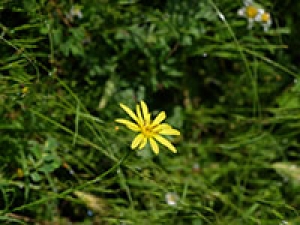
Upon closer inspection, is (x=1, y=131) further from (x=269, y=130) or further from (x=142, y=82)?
(x=269, y=130)

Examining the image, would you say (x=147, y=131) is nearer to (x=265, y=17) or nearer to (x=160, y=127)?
(x=160, y=127)

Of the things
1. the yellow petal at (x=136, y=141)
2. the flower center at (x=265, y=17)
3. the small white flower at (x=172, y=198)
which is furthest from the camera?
the flower center at (x=265, y=17)

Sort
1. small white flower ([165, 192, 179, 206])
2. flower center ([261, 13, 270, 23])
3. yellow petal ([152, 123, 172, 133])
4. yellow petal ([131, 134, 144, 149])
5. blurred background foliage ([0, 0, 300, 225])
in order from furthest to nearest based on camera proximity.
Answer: flower center ([261, 13, 270, 23])
small white flower ([165, 192, 179, 206])
blurred background foliage ([0, 0, 300, 225])
yellow petal ([152, 123, 172, 133])
yellow petal ([131, 134, 144, 149])

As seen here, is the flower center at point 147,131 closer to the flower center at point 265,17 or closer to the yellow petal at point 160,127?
the yellow petal at point 160,127

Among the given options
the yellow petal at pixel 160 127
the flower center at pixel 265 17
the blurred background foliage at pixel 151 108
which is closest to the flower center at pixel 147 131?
the yellow petal at pixel 160 127

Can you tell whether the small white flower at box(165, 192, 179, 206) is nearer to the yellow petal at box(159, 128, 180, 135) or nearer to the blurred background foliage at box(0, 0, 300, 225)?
the blurred background foliage at box(0, 0, 300, 225)

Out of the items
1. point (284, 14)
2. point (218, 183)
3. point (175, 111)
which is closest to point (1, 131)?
point (175, 111)

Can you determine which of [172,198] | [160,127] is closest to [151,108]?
[172,198]

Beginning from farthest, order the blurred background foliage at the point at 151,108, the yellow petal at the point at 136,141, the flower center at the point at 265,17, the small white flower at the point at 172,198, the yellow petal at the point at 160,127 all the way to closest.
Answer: the flower center at the point at 265,17 → the small white flower at the point at 172,198 → the blurred background foliage at the point at 151,108 → the yellow petal at the point at 160,127 → the yellow petal at the point at 136,141

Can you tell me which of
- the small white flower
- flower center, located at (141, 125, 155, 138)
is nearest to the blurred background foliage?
the small white flower
